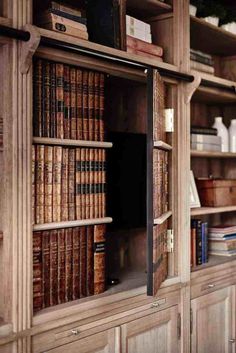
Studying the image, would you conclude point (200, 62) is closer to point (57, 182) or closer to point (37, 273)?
point (57, 182)

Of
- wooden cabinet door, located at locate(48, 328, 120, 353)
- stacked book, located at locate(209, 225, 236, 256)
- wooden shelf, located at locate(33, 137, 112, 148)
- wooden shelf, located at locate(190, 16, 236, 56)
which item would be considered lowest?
wooden cabinet door, located at locate(48, 328, 120, 353)

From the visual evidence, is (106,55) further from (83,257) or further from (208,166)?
(208,166)

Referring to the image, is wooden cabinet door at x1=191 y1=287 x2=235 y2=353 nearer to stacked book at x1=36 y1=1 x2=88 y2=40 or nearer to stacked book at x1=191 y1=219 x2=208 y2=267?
stacked book at x1=191 y1=219 x2=208 y2=267

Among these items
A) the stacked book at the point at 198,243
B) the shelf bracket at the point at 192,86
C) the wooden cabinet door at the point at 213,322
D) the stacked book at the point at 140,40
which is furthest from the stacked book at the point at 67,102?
the wooden cabinet door at the point at 213,322

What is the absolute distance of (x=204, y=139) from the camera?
3236 mm

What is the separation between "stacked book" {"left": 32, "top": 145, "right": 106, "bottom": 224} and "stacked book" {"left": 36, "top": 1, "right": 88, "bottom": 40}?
50cm

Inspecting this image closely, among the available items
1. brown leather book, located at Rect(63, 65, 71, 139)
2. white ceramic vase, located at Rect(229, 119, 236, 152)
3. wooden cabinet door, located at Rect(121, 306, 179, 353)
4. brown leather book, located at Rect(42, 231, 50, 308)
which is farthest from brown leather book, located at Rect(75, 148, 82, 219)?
white ceramic vase, located at Rect(229, 119, 236, 152)

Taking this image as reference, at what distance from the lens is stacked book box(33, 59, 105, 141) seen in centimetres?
208

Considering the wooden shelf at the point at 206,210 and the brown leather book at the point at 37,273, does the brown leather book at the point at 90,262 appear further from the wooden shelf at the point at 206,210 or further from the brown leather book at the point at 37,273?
the wooden shelf at the point at 206,210

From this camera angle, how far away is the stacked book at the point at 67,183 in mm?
2057

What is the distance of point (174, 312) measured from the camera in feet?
8.86

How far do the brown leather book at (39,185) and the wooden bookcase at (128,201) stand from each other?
0.14ft

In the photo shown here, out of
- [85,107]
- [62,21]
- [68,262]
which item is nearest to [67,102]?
[85,107]

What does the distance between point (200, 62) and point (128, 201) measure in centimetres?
108
